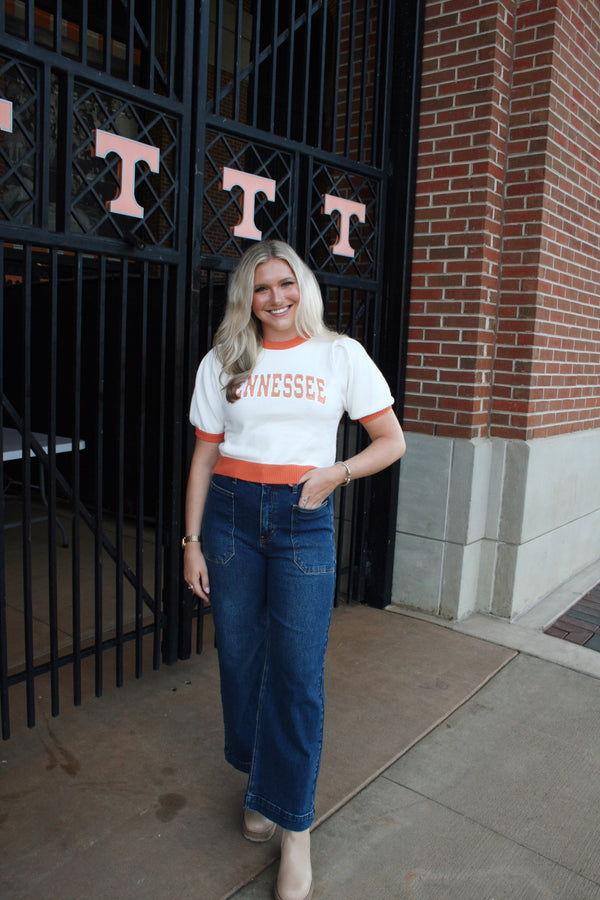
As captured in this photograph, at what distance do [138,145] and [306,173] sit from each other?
1137 millimetres

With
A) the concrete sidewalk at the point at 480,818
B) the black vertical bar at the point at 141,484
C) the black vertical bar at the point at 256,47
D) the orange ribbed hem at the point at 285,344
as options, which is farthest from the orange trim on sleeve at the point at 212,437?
the black vertical bar at the point at 256,47

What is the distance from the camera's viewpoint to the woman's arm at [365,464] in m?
2.10

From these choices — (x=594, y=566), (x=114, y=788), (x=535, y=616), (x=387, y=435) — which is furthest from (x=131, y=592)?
(x=594, y=566)

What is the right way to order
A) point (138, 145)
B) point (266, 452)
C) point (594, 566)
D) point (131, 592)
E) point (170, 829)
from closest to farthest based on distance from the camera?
point (266, 452) → point (170, 829) → point (138, 145) → point (131, 592) → point (594, 566)

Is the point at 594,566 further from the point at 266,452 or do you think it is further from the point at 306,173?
the point at 266,452

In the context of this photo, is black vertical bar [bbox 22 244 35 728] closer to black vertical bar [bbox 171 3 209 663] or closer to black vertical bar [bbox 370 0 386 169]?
black vertical bar [bbox 171 3 209 663]

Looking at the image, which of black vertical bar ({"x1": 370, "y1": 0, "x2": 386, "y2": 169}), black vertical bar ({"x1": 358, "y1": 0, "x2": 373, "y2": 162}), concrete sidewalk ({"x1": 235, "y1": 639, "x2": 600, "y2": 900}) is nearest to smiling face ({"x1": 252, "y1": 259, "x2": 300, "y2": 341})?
concrete sidewalk ({"x1": 235, "y1": 639, "x2": 600, "y2": 900})

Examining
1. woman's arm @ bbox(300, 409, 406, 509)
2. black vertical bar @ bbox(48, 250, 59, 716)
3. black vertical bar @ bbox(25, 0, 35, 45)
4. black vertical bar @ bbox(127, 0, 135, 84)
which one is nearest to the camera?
A: woman's arm @ bbox(300, 409, 406, 509)

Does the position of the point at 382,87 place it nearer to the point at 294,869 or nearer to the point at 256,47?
the point at 256,47

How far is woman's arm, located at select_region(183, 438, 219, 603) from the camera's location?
235 cm

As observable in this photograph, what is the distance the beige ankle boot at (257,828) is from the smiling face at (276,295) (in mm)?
1588

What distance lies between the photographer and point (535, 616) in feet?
14.7

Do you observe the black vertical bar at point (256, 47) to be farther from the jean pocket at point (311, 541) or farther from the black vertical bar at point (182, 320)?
the jean pocket at point (311, 541)

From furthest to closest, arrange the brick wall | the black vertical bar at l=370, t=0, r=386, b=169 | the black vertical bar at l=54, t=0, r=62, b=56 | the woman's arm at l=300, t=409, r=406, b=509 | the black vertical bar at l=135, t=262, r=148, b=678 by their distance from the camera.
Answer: the black vertical bar at l=370, t=0, r=386, b=169 < the brick wall < the black vertical bar at l=135, t=262, r=148, b=678 < the black vertical bar at l=54, t=0, r=62, b=56 < the woman's arm at l=300, t=409, r=406, b=509
